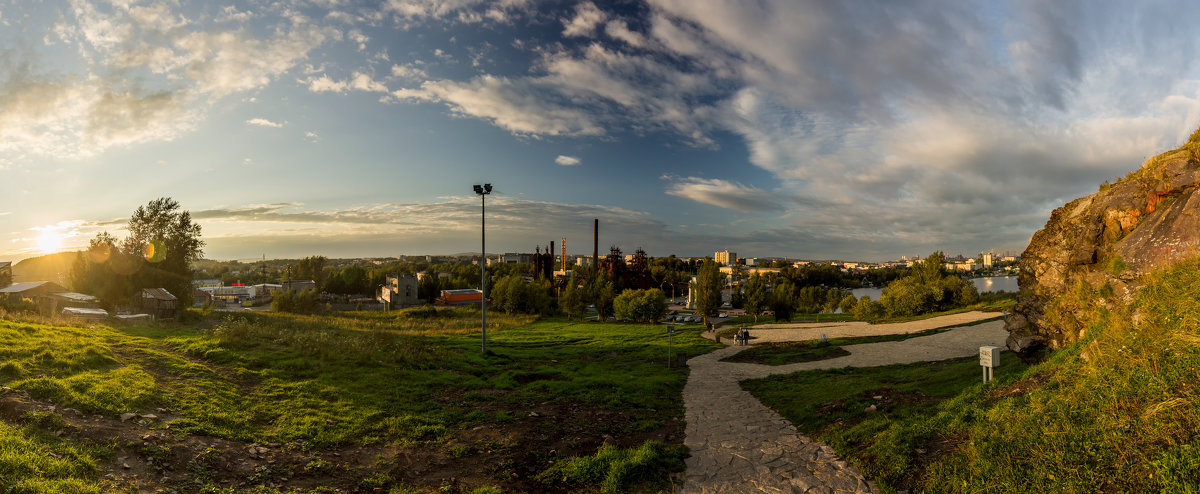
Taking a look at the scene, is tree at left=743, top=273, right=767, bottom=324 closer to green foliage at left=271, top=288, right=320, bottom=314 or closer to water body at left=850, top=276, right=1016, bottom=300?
green foliage at left=271, top=288, right=320, bottom=314

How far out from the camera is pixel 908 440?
8273mm

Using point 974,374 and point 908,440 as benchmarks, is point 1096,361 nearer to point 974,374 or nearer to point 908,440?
point 908,440

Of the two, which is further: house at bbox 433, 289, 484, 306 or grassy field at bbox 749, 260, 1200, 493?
house at bbox 433, 289, 484, 306

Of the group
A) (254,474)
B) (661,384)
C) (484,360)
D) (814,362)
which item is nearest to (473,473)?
Answer: (254,474)

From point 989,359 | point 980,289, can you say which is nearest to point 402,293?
point 989,359

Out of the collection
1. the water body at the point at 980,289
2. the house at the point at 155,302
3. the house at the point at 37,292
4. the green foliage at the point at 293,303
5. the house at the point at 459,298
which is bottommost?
the water body at the point at 980,289

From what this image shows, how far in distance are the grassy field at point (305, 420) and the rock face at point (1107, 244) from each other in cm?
941

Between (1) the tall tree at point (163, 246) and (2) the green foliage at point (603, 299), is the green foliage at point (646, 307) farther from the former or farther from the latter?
(1) the tall tree at point (163, 246)

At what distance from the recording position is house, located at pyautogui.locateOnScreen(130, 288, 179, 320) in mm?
35281

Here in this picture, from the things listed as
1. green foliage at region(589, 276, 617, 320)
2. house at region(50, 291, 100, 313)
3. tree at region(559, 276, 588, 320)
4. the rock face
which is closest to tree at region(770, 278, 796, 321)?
green foliage at region(589, 276, 617, 320)

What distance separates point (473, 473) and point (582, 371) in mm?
11322

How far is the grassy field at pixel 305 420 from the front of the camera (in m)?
7.70

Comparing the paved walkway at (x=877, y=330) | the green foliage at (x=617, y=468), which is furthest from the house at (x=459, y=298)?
the green foliage at (x=617, y=468)

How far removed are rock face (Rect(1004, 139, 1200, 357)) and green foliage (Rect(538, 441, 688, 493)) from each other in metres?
9.72
